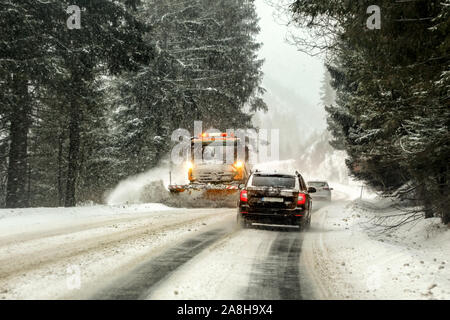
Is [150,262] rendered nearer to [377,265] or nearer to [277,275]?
[277,275]

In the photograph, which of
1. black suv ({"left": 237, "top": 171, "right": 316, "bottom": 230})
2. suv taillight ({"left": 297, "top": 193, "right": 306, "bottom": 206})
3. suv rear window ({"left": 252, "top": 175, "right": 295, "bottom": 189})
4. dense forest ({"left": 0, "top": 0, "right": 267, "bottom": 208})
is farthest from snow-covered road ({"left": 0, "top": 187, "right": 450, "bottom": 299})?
dense forest ({"left": 0, "top": 0, "right": 267, "bottom": 208})

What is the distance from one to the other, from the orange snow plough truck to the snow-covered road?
729 centimetres

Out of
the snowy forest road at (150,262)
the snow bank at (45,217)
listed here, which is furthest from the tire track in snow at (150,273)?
the snow bank at (45,217)

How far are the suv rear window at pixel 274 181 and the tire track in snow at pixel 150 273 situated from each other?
3401 millimetres

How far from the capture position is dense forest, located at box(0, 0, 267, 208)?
15.9 metres

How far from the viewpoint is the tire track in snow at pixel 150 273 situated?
5.08 meters

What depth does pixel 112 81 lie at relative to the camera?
92.9 feet

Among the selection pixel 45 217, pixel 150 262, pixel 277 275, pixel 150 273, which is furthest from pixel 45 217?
pixel 277 275

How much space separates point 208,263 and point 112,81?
23.4 metres

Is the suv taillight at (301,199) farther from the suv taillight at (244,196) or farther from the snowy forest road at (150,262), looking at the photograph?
the suv taillight at (244,196)

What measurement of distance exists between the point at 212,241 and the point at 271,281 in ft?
11.5

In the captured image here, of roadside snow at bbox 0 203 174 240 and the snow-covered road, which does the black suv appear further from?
roadside snow at bbox 0 203 174 240
